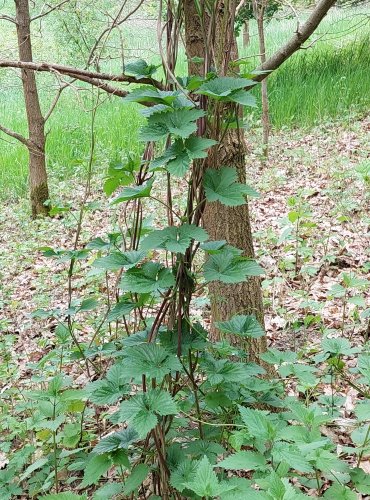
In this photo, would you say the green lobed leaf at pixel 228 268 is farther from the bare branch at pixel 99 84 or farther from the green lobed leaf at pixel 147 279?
the bare branch at pixel 99 84

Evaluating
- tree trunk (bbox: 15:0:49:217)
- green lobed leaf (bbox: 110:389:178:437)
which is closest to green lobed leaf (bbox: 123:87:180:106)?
Answer: green lobed leaf (bbox: 110:389:178:437)

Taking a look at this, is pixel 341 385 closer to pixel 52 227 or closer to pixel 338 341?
pixel 338 341

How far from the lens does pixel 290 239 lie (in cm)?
404

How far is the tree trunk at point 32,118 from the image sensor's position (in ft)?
20.7

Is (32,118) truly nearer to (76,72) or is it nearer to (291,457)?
(76,72)

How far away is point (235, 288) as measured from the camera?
2.44 meters

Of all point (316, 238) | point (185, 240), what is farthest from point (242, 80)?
point (316, 238)

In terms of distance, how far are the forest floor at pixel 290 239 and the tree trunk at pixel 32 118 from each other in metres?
0.26

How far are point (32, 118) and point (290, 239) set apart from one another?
12.2ft

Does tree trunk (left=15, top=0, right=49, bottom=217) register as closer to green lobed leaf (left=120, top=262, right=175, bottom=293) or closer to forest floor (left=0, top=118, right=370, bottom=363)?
forest floor (left=0, top=118, right=370, bottom=363)

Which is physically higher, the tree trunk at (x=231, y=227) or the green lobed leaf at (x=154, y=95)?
the green lobed leaf at (x=154, y=95)

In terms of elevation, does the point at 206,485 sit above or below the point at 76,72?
below

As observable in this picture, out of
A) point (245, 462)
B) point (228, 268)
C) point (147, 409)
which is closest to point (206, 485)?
point (245, 462)

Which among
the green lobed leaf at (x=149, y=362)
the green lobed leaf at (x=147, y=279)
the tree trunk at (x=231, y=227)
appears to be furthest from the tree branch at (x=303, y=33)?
the green lobed leaf at (x=149, y=362)
